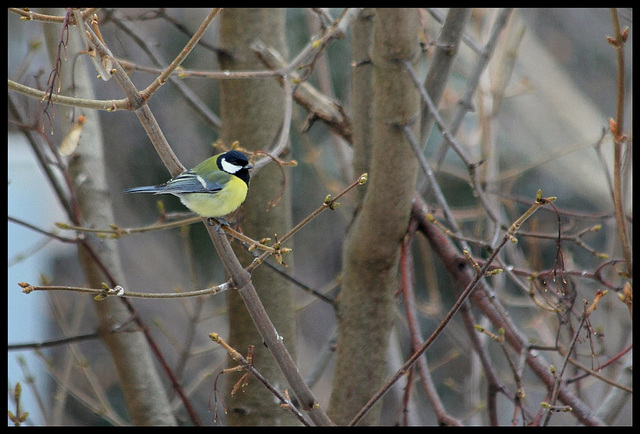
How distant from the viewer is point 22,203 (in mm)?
5094

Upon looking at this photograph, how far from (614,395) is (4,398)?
1885 mm

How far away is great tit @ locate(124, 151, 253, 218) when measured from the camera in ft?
6.10

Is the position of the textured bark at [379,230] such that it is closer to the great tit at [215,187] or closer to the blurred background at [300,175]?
the great tit at [215,187]

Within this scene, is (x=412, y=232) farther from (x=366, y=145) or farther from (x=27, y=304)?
(x=27, y=304)

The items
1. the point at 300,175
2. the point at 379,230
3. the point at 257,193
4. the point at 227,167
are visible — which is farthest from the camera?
the point at 300,175

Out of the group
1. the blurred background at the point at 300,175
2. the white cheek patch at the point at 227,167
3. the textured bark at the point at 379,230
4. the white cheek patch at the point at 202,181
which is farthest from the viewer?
the blurred background at the point at 300,175

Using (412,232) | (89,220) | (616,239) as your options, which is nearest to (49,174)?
(89,220)

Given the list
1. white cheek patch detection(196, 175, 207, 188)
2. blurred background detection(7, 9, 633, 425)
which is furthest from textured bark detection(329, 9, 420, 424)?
blurred background detection(7, 9, 633, 425)

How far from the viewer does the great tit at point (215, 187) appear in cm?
186

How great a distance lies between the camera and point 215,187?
1.95 meters

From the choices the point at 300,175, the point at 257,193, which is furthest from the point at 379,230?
the point at 300,175

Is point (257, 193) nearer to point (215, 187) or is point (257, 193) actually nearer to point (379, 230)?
point (215, 187)

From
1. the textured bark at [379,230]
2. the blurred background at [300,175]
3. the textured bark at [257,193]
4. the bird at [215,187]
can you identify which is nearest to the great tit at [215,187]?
the bird at [215,187]

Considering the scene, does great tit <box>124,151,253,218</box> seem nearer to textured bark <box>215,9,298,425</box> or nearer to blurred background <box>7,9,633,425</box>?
textured bark <box>215,9,298,425</box>
